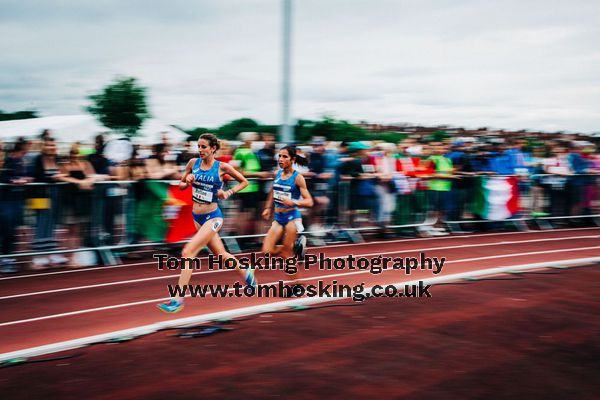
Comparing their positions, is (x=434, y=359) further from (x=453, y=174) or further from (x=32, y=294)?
(x=453, y=174)

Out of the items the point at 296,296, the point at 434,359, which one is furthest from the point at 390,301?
the point at 434,359

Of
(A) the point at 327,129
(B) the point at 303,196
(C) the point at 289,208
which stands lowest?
(C) the point at 289,208

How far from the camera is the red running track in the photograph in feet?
24.4

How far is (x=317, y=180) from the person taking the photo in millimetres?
13258

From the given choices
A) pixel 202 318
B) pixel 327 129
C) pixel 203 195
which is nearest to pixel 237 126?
pixel 327 129


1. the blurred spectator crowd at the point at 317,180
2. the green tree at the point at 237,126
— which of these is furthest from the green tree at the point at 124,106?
the blurred spectator crowd at the point at 317,180

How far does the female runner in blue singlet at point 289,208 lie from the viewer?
8227 mm

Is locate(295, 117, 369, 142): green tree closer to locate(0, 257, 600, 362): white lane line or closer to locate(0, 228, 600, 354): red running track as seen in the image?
locate(0, 228, 600, 354): red running track

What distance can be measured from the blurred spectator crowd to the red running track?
689 millimetres

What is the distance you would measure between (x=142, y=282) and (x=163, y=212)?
1931 millimetres

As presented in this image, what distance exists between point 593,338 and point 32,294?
6.91m

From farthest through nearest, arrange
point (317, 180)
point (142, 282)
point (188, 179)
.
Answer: point (317, 180) → point (142, 282) → point (188, 179)

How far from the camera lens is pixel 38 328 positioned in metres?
7.31

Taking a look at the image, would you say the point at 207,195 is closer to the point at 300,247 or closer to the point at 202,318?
the point at 300,247
